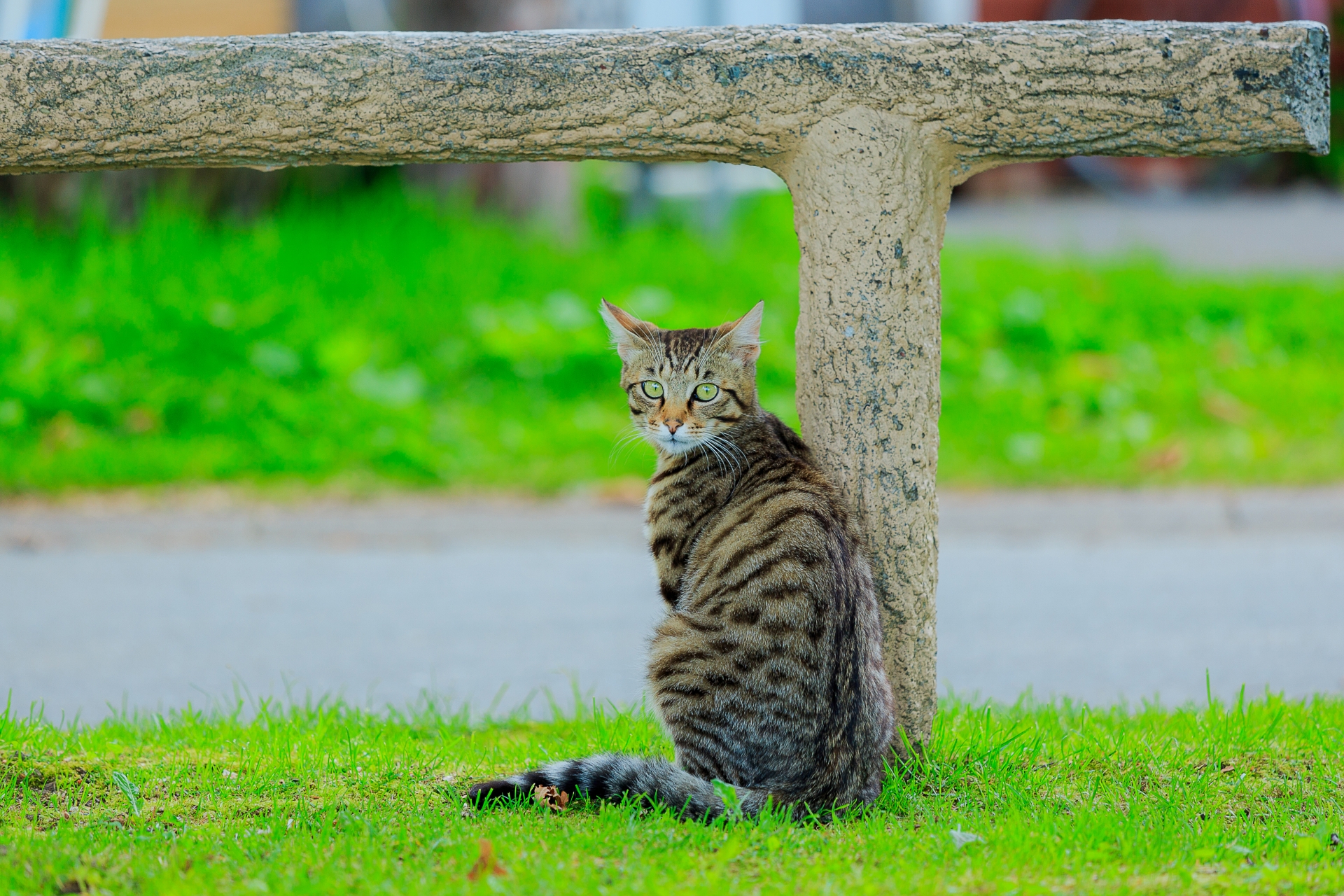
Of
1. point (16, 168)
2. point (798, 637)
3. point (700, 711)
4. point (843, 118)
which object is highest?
point (843, 118)

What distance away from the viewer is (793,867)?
259cm

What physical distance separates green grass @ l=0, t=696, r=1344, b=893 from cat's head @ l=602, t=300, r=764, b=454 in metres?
0.85

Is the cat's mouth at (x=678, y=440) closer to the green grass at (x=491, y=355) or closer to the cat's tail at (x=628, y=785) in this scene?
the cat's tail at (x=628, y=785)

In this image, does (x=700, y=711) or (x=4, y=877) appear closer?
(x=4, y=877)

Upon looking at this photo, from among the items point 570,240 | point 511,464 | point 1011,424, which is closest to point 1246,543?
point 1011,424

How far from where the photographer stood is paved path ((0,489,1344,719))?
4.82m

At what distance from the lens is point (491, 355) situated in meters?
7.55

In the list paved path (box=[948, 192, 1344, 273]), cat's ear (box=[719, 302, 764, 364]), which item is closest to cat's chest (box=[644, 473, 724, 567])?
cat's ear (box=[719, 302, 764, 364])

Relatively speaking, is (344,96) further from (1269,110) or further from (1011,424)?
(1011,424)

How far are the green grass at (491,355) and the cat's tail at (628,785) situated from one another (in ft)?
11.0

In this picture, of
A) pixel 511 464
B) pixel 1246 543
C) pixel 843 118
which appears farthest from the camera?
pixel 511 464

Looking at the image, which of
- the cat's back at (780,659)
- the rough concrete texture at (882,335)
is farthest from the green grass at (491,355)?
the cat's back at (780,659)

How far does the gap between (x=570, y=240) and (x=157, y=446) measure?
3373mm

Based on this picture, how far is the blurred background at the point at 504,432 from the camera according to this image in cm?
520
